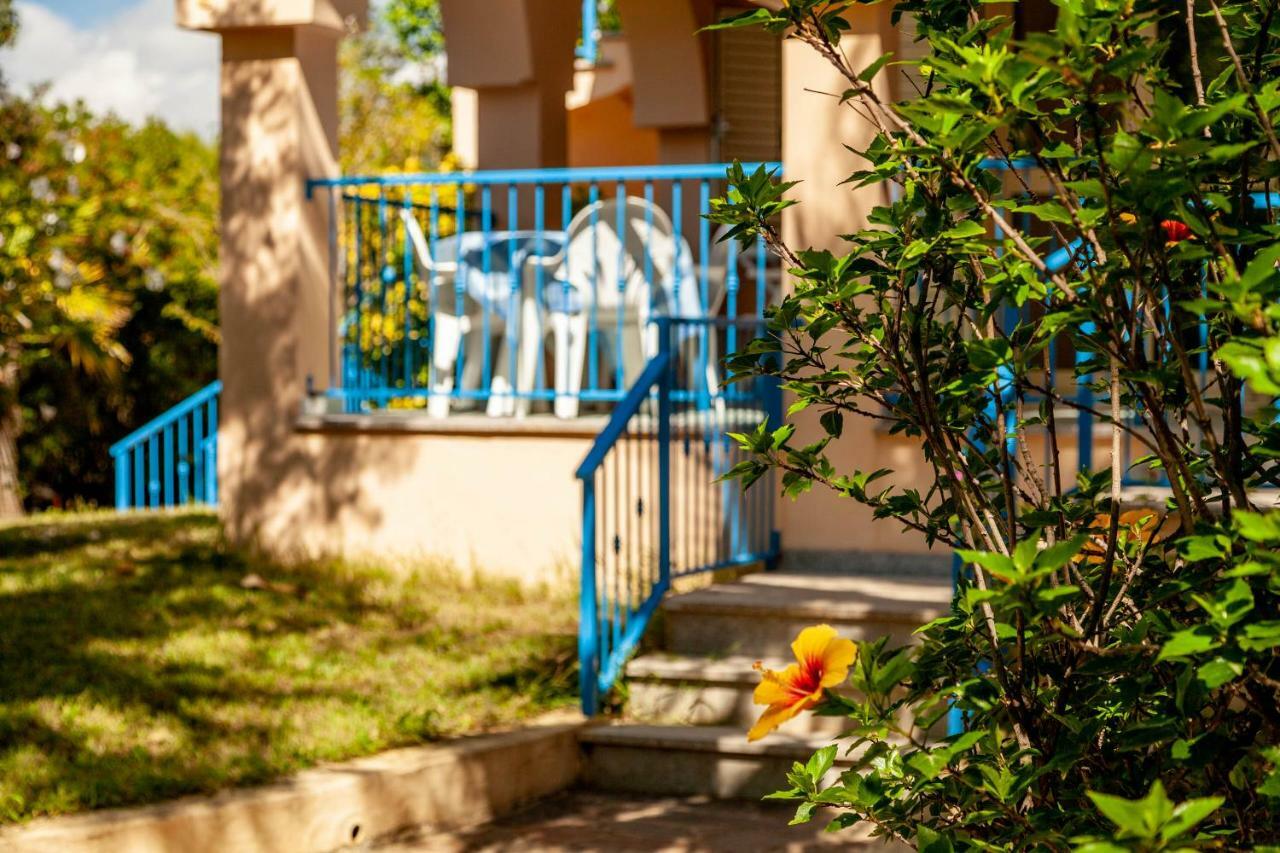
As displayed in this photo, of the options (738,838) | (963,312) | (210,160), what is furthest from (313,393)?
(210,160)

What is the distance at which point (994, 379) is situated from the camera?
1.95 meters

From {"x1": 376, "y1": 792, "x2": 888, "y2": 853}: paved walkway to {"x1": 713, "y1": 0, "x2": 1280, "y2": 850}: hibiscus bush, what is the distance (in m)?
2.60

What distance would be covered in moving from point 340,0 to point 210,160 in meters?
17.8

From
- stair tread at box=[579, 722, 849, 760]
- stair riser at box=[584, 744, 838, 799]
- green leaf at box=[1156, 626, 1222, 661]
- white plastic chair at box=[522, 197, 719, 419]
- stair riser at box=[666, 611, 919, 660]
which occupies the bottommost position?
stair riser at box=[584, 744, 838, 799]

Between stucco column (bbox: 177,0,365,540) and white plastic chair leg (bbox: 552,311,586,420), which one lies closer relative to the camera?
white plastic chair leg (bbox: 552,311,586,420)

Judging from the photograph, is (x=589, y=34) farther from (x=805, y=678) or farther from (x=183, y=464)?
(x=805, y=678)

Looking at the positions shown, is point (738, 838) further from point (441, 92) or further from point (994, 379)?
point (441, 92)

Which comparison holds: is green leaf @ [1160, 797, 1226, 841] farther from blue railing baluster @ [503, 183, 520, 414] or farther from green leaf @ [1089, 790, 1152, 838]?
blue railing baluster @ [503, 183, 520, 414]

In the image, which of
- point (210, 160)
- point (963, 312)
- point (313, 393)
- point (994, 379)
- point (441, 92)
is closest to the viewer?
point (994, 379)

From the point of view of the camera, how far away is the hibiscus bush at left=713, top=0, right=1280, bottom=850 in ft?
5.22

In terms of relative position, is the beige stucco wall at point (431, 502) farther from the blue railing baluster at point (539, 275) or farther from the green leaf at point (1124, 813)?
the green leaf at point (1124, 813)

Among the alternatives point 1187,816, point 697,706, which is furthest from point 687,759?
point 1187,816

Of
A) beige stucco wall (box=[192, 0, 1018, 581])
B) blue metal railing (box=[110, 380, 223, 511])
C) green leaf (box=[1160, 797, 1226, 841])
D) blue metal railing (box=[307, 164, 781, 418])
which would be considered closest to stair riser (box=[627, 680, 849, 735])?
beige stucco wall (box=[192, 0, 1018, 581])

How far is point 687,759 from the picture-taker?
5.47 metres
